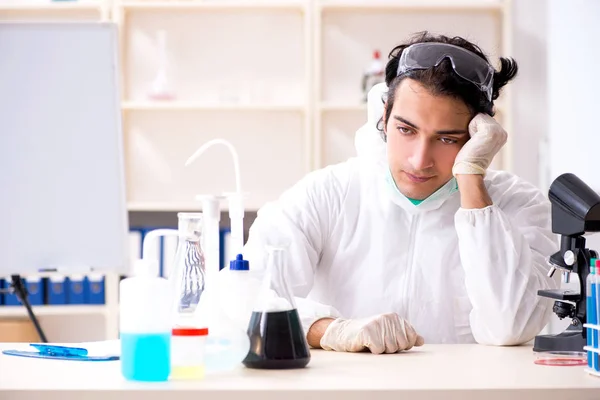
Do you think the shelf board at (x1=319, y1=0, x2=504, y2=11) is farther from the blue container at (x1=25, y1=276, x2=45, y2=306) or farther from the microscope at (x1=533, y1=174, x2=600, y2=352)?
the microscope at (x1=533, y1=174, x2=600, y2=352)

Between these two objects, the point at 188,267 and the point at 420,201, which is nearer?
the point at 188,267

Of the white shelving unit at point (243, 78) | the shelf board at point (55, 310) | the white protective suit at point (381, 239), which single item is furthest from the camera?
the white shelving unit at point (243, 78)

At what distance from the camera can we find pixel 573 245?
1.32 metres

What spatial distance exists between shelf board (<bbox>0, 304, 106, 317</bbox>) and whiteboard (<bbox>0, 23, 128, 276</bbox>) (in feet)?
2.82

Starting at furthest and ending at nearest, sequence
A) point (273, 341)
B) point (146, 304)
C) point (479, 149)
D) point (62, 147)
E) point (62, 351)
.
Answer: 1. point (62, 147)
2. point (479, 149)
3. point (62, 351)
4. point (273, 341)
5. point (146, 304)

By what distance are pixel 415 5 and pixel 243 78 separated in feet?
2.75

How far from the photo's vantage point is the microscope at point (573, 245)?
1279 mm

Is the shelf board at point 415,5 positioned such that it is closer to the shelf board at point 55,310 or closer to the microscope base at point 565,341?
the shelf board at point 55,310

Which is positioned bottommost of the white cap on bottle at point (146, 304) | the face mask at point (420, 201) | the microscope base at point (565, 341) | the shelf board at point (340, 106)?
the microscope base at point (565, 341)

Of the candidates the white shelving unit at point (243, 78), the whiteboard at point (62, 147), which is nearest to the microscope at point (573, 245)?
the whiteboard at point (62, 147)

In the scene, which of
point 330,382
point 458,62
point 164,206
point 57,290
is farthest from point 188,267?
point 57,290

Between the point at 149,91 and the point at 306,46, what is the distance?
742 millimetres

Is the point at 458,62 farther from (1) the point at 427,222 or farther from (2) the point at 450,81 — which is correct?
(1) the point at 427,222

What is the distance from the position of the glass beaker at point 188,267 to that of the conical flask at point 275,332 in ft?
0.60
